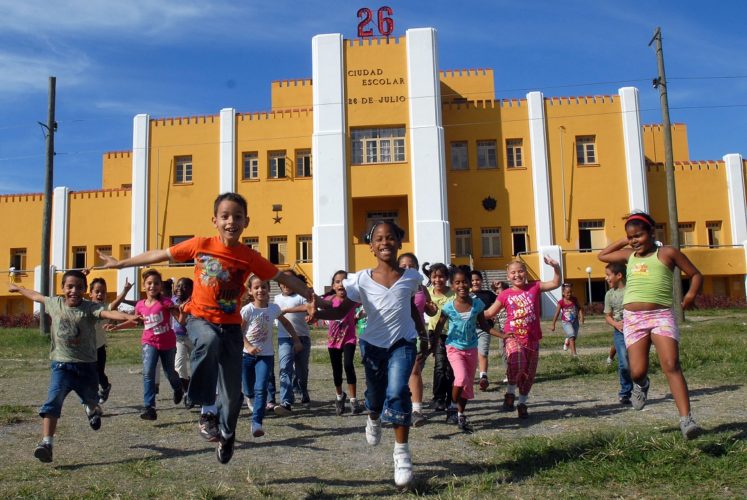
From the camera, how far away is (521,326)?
7156mm

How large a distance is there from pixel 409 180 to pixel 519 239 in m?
6.39

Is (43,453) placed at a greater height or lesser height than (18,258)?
lesser

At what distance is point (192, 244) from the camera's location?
4.86 metres

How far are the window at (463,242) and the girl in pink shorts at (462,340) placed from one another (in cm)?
2684

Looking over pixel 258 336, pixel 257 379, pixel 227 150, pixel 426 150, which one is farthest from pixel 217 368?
pixel 227 150

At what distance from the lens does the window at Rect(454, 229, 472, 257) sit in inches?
1336

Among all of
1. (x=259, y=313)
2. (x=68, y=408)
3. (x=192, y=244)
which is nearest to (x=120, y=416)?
(x=68, y=408)

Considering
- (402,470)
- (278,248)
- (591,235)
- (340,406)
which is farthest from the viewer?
(278,248)

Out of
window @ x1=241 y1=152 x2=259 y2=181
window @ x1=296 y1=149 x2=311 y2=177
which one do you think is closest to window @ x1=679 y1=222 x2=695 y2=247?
window @ x1=296 y1=149 x2=311 y2=177

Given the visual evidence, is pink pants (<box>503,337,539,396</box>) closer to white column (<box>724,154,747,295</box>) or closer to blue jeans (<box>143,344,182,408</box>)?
blue jeans (<box>143,344,182,408</box>)

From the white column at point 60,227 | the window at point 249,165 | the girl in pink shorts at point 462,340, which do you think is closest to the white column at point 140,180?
the white column at point 60,227

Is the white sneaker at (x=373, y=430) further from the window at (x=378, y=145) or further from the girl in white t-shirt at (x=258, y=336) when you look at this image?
the window at (x=378, y=145)

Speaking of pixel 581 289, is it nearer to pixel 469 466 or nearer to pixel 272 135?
pixel 272 135

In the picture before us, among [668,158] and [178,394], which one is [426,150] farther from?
[178,394]
